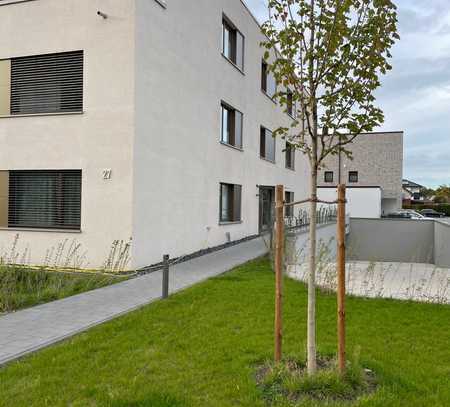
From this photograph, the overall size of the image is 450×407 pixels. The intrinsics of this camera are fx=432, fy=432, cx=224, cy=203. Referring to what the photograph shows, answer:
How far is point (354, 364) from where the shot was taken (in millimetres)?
4082


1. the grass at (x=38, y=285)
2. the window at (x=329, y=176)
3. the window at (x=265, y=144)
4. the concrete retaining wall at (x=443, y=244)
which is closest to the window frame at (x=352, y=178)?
the window at (x=329, y=176)

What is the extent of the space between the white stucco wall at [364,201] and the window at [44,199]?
29.8m

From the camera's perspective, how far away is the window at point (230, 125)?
1659cm

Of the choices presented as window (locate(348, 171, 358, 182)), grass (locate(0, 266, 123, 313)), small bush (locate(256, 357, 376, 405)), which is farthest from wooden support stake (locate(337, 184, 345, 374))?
window (locate(348, 171, 358, 182))

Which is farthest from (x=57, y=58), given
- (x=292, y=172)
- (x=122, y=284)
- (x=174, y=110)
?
(x=292, y=172)

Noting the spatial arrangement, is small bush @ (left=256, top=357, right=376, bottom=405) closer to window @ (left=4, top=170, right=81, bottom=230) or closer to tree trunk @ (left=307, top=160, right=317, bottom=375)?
tree trunk @ (left=307, top=160, right=317, bottom=375)

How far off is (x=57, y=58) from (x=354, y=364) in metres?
10.4

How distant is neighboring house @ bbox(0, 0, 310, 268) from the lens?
10.3m

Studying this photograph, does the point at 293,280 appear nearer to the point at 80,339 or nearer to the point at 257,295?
the point at 257,295

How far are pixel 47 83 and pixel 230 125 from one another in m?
7.54

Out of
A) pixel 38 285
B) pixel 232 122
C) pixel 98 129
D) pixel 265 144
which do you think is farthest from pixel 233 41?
pixel 38 285

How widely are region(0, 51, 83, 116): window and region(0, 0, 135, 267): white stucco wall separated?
25 centimetres

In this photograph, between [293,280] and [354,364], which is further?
[293,280]

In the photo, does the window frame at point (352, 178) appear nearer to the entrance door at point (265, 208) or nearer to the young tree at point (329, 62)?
the entrance door at point (265, 208)
